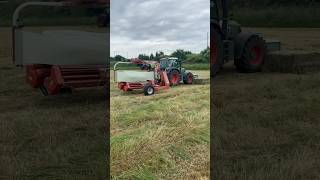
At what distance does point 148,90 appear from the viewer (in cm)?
190

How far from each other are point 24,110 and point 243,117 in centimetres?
252

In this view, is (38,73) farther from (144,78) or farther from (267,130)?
(144,78)

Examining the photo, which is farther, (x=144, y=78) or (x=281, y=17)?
(x=281, y=17)

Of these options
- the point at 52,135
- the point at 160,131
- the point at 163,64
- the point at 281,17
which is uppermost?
the point at 281,17

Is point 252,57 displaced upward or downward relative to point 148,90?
upward

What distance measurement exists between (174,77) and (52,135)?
2658 mm

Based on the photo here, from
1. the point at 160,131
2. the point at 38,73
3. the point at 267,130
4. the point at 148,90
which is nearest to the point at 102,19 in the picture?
the point at 148,90

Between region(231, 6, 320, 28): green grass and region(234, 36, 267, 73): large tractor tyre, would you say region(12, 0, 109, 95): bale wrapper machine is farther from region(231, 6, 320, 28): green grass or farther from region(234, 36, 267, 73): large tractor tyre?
region(231, 6, 320, 28): green grass

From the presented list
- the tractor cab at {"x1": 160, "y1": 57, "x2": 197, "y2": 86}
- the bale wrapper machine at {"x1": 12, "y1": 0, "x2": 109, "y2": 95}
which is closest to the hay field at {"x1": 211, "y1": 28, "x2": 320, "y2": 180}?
the tractor cab at {"x1": 160, "y1": 57, "x2": 197, "y2": 86}

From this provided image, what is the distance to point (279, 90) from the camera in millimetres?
6047

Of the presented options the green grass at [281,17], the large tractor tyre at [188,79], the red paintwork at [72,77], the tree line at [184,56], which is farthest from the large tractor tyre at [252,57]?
the green grass at [281,17]

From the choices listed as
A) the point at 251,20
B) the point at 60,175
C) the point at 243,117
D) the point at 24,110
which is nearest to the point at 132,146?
the point at 60,175

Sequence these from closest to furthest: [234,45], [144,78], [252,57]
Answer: [144,78], [234,45], [252,57]

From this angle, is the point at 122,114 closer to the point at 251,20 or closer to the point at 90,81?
the point at 90,81
